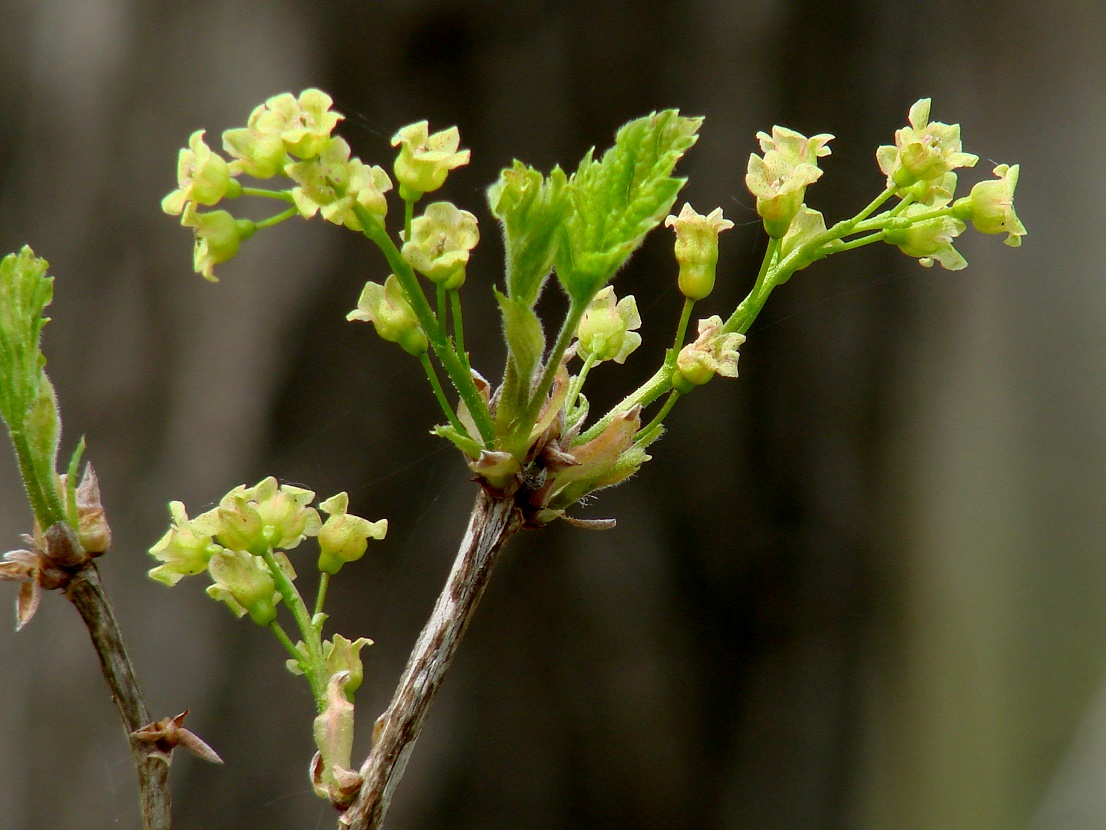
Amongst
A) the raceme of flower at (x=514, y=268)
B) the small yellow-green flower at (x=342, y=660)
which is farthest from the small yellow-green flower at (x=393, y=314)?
the small yellow-green flower at (x=342, y=660)

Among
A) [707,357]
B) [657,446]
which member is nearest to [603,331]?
[707,357]

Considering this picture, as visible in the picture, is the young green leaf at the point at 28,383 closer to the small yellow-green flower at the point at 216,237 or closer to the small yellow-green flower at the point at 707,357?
the small yellow-green flower at the point at 216,237

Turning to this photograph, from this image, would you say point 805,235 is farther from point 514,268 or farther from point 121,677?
point 121,677

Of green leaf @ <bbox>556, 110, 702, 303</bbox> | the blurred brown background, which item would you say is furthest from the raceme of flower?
the blurred brown background

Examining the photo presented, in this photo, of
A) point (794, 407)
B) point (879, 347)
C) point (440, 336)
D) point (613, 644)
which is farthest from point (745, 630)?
point (440, 336)

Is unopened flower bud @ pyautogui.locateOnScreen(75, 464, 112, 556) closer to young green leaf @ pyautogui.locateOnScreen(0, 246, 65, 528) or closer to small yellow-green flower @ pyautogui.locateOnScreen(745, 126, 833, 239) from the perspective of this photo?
young green leaf @ pyautogui.locateOnScreen(0, 246, 65, 528)
